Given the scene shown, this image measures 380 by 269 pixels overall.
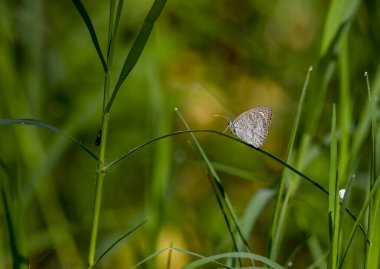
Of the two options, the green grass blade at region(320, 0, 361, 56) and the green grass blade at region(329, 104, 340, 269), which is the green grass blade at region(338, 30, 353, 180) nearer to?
the green grass blade at region(320, 0, 361, 56)

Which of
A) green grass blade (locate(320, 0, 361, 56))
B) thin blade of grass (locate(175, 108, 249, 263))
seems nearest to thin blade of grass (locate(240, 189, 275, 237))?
thin blade of grass (locate(175, 108, 249, 263))

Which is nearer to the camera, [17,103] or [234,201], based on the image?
[17,103]

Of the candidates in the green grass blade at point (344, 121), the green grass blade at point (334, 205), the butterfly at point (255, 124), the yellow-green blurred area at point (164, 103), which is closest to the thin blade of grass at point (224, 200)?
the butterfly at point (255, 124)

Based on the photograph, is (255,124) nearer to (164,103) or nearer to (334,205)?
(334,205)

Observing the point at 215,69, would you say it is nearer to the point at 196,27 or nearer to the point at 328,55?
the point at 196,27

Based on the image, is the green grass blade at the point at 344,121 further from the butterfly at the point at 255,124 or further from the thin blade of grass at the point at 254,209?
the butterfly at the point at 255,124

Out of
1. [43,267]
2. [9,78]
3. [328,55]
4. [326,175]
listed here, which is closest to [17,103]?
[9,78]
